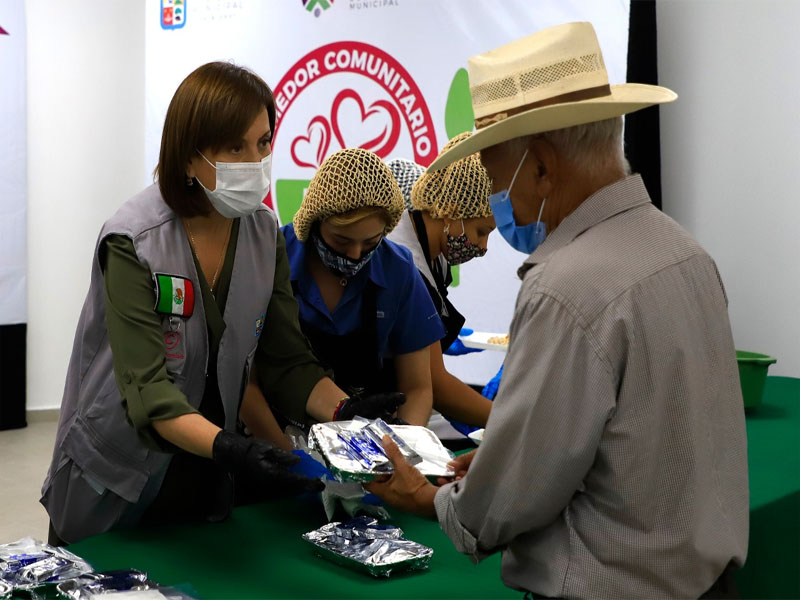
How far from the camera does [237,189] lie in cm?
172

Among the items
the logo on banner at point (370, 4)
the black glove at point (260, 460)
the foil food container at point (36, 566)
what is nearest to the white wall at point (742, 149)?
the logo on banner at point (370, 4)

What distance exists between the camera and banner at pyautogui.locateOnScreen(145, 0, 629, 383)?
4.23 m

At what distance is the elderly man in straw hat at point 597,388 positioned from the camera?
1114 millimetres

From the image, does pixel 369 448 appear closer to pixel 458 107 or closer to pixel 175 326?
pixel 175 326

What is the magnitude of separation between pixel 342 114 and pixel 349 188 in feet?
9.25

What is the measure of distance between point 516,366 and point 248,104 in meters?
0.84

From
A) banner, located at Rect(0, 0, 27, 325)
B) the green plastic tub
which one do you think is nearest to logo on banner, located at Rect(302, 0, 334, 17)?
banner, located at Rect(0, 0, 27, 325)

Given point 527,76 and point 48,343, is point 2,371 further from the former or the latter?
point 527,76

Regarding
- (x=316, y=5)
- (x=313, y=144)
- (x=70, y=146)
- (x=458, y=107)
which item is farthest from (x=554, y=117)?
(x=70, y=146)

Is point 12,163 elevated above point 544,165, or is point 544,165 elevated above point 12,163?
point 544,165

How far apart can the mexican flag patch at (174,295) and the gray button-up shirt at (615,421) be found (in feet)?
2.34

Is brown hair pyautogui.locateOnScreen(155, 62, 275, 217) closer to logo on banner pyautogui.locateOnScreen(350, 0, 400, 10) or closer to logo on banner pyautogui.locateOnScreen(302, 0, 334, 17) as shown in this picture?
logo on banner pyautogui.locateOnScreen(350, 0, 400, 10)

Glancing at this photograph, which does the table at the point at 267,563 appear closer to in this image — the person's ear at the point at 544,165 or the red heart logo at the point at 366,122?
the person's ear at the point at 544,165

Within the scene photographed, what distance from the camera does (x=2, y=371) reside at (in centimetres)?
552
